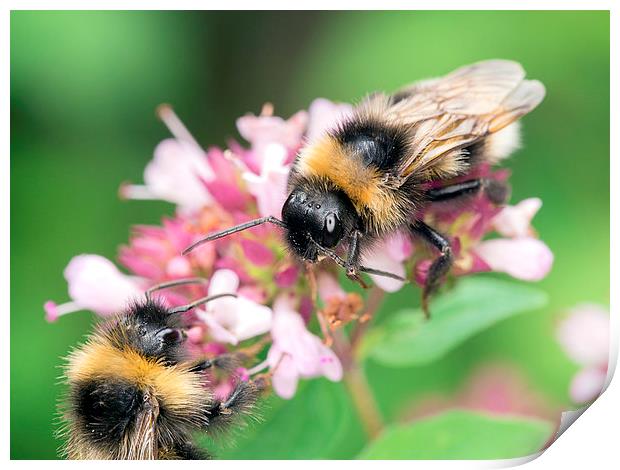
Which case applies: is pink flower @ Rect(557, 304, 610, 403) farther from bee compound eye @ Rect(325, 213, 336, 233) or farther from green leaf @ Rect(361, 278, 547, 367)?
bee compound eye @ Rect(325, 213, 336, 233)

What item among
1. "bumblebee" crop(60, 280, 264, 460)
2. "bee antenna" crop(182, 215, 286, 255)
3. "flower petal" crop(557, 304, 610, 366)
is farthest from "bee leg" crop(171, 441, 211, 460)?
"flower petal" crop(557, 304, 610, 366)

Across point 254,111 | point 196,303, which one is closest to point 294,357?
point 196,303

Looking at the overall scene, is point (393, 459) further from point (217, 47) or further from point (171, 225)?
point (217, 47)

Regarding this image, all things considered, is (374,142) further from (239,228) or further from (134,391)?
(134,391)

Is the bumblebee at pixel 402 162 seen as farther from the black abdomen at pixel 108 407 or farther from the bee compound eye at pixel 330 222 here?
the black abdomen at pixel 108 407

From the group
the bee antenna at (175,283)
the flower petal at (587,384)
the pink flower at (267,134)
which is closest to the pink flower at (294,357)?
the bee antenna at (175,283)

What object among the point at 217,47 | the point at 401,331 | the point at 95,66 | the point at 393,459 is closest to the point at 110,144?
the point at 95,66
